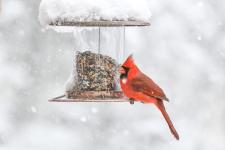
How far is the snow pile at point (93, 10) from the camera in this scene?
5.16 metres

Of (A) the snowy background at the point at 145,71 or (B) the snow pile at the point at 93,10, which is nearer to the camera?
(B) the snow pile at the point at 93,10

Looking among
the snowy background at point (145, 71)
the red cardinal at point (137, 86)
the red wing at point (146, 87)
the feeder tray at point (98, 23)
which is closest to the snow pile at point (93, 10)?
the feeder tray at point (98, 23)

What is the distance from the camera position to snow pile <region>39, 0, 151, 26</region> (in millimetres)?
5156

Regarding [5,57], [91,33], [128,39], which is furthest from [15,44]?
[91,33]

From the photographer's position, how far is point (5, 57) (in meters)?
10.3

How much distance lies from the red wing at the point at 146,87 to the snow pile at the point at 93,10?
0.39m

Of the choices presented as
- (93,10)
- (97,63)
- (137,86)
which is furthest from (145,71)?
(93,10)

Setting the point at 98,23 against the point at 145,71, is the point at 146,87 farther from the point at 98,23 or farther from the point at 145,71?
the point at 145,71

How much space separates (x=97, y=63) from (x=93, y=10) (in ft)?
2.13

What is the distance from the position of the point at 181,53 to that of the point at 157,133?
1.12 m

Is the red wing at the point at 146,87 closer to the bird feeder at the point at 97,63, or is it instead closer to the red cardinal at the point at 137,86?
the red cardinal at the point at 137,86

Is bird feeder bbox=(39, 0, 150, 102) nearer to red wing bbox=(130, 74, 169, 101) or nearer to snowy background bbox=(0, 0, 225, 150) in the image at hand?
red wing bbox=(130, 74, 169, 101)

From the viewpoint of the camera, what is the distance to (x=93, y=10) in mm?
5160

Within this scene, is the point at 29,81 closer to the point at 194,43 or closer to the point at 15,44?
the point at 15,44
